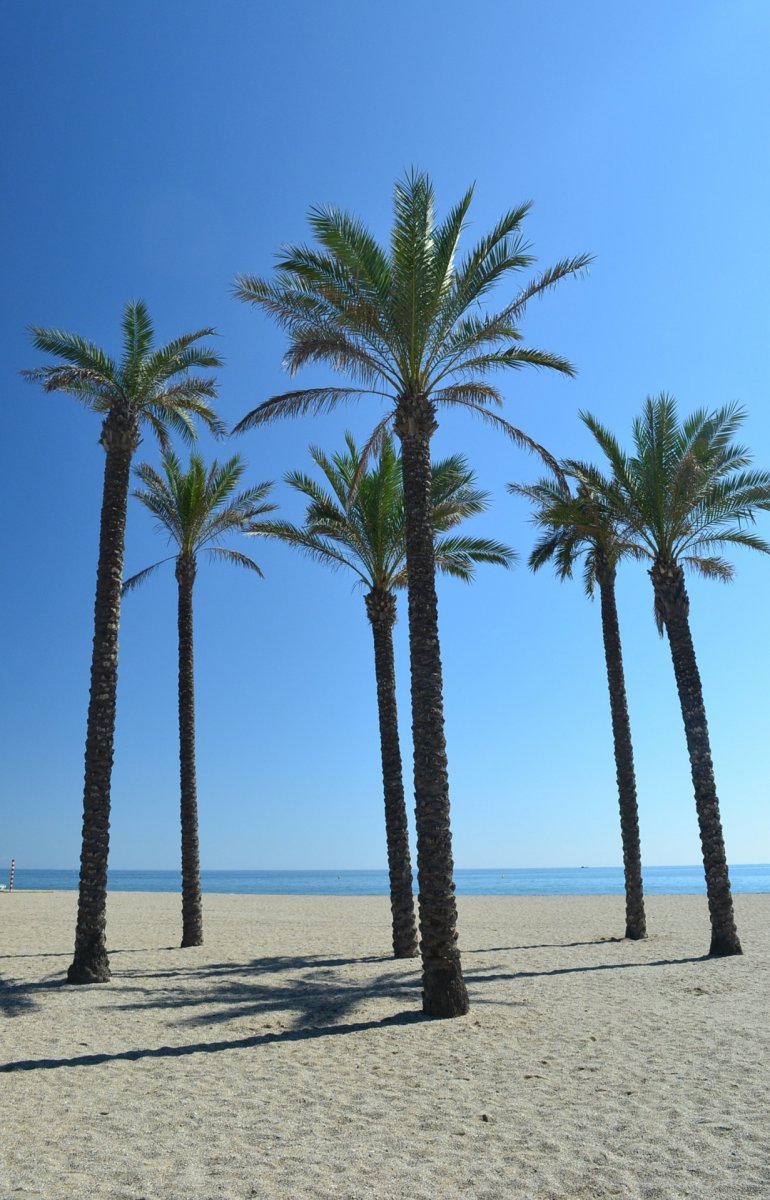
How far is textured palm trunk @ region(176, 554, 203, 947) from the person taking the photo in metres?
18.5

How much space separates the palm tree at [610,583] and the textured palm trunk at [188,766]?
350 inches

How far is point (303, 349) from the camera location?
13148mm

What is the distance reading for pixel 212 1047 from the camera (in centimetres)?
905

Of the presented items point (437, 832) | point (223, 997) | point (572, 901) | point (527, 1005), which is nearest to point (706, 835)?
point (527, 1005)

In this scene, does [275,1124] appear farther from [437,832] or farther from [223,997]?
[223,997]

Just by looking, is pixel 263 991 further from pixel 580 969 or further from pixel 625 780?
pixel 625 780

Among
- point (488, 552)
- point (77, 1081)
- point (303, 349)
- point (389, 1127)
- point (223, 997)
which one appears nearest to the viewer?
point (389, 1127)

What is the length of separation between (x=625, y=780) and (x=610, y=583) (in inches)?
186

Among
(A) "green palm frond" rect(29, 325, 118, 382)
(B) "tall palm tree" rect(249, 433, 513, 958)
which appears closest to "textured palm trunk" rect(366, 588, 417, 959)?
(B) "tall palm tree" rect(249, 433, 513, 958)

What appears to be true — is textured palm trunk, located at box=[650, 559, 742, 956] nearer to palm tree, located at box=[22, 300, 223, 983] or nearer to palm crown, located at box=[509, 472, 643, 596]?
palm crown, located at box=[509, 472, 643, 596]

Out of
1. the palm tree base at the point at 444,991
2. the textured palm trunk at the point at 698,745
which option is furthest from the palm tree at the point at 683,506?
the palm tree base at the point at 444,991

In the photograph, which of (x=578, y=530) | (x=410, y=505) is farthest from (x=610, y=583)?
(x=410, y=505)

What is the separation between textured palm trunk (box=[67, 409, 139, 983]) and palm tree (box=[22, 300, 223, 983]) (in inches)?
0.6

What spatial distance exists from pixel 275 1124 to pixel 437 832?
187 inches
